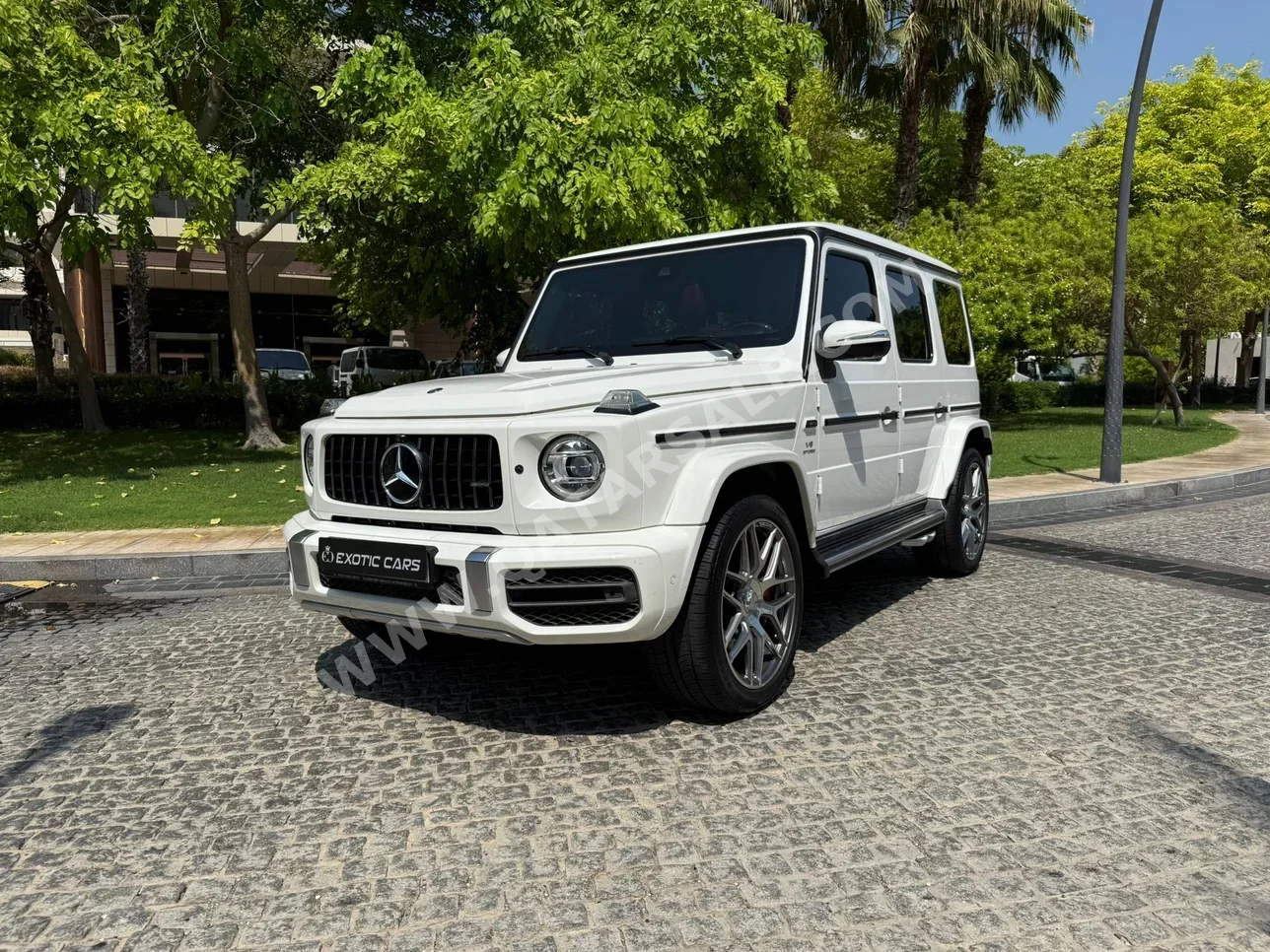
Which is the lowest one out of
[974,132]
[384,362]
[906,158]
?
[384,362]

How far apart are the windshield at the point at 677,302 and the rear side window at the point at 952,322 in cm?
195

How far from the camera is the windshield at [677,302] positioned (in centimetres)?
438

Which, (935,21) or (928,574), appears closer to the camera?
(928,574)

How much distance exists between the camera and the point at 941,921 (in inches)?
95.3

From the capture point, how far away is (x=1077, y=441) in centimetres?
1697

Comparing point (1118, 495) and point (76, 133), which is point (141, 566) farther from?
point (1118, 495)

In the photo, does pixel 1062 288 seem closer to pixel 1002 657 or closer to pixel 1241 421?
pixel 1241 421

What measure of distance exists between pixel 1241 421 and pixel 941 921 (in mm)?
24960

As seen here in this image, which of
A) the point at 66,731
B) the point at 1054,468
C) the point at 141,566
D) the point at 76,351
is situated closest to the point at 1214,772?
the point at 66,731

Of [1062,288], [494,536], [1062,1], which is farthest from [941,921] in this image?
[1062,1]

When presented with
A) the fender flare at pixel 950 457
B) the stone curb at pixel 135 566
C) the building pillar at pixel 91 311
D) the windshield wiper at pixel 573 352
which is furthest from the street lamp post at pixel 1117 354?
the building pillar at pixel 91 311

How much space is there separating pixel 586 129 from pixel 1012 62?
12151 mm

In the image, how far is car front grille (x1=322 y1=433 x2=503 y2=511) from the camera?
3.40 metres

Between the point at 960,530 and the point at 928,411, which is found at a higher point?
the point at 928,411
